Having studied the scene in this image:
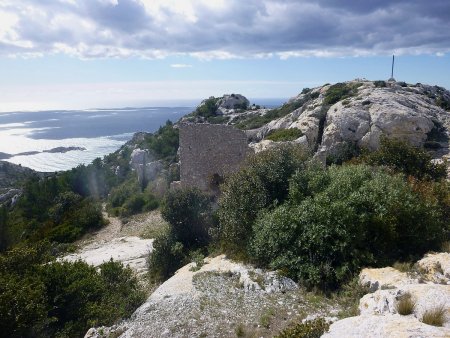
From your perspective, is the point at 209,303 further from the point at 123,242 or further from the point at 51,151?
the point at 51,151

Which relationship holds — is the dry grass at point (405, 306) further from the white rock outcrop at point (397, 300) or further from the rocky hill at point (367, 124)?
the rocky hill at point (367, 124)

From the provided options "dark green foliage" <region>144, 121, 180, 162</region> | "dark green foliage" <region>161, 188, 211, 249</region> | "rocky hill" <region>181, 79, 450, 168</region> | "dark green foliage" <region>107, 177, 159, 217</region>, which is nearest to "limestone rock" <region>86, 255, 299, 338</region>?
"dark green foliage" <region>161, 188, 211, 249</region>

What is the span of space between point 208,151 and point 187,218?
4.59 meters

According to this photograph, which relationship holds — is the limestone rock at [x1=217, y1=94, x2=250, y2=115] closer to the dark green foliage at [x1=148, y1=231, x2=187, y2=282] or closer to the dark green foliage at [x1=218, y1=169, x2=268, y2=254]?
the dark green foliage at [x1=218, y1=169, x2=268, y2=254]

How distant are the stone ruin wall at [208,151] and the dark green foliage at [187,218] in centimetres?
288

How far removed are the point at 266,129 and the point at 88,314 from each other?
64.1 feet

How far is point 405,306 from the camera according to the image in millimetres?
6039

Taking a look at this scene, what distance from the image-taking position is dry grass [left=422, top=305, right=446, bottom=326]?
17.8 feet

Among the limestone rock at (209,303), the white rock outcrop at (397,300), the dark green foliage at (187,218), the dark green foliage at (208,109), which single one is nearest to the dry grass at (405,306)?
the white rock outcrop at (397,300)

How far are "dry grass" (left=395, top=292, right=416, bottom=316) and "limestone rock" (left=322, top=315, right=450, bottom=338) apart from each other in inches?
10.6

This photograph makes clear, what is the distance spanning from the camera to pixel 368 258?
909 cm

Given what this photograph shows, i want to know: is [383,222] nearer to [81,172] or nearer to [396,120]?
[396,120]

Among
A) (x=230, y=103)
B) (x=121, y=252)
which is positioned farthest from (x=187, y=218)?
(x=230, y=103)

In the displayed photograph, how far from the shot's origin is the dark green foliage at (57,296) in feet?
26.9
